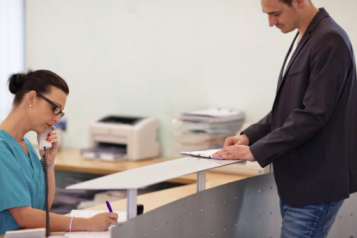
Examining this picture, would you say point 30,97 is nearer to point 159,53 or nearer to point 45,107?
point 45,107

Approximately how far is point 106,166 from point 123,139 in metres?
0.31

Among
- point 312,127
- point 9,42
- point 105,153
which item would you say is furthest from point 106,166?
point 312,127

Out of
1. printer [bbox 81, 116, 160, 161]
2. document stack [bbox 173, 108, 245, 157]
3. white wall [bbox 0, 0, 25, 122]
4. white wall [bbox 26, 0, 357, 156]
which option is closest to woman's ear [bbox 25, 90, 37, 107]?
document stack [bbox 173, 108, 245, 157]

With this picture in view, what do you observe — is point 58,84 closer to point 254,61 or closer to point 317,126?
point 317,126

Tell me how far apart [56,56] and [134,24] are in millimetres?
755

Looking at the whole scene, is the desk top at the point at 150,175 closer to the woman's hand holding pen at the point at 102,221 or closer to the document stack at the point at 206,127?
the woman's hand holding pen at the point at 102,221

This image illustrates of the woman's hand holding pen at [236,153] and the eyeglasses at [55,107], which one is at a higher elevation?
the eyeglasses at [55,107]

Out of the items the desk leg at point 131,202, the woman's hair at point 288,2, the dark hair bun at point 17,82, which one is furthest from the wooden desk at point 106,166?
the desk leg at point 131,202

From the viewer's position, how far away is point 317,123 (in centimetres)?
198

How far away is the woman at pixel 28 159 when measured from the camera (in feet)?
7.05

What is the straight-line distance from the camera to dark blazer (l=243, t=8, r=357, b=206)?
1979 mm

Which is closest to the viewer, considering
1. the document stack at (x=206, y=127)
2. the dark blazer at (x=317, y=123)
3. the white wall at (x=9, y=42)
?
the dark blazer at (x=317, y=123)

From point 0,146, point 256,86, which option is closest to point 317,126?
point 0,146

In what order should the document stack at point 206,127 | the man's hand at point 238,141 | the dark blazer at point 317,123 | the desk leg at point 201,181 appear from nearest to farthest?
the dark blazer at point 317,123, the desk leg at point 201,181, the man's hand at point 238,141, the document stack at point 206,127
